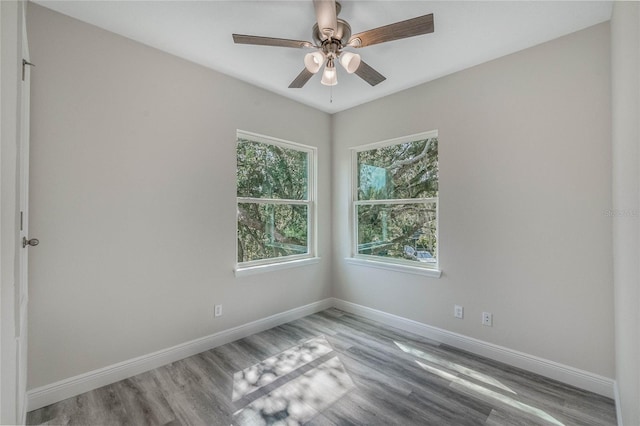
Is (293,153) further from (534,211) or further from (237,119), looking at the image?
(534,211)

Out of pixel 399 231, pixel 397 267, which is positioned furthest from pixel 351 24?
pixel 397 267

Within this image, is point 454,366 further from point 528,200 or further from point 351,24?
point 351,24

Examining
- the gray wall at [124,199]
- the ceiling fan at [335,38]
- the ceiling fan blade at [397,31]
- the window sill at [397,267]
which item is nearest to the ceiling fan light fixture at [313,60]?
the ceiling fan at [335,38]

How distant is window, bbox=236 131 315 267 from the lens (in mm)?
3123

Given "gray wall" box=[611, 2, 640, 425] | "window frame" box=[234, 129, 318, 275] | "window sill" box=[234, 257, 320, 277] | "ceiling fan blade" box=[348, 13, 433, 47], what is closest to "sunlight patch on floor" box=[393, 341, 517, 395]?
"gray wall" box=[611, 2, 640, 425]

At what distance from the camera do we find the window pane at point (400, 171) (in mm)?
3102

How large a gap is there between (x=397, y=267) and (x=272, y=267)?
1.43 metres

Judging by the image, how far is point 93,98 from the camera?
2133 millimetres

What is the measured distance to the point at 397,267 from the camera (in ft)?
10.7

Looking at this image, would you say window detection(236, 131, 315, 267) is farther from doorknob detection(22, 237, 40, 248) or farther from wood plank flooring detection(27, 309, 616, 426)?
doorknob detection(22, 237, 40, 248)

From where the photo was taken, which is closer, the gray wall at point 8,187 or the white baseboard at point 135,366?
the gray wall at point 8,187

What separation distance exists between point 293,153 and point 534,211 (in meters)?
2.60

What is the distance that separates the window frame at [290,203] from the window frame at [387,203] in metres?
0.51

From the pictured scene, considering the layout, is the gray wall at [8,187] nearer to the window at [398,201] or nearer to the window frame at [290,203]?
the window frame at [290,203]
